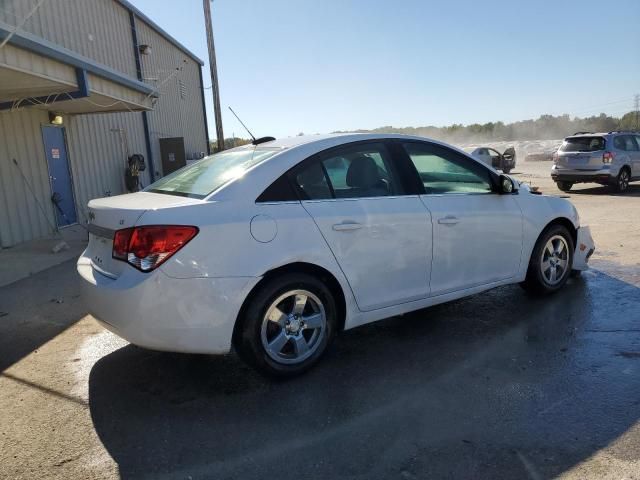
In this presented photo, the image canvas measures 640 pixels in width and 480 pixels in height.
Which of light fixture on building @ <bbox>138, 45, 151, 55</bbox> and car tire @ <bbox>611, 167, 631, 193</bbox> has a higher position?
light fixture on building @ <bbox>138, 45, 151, 55</bbox>

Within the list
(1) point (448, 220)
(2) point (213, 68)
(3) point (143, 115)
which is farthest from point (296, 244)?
(2) point (213, 68)

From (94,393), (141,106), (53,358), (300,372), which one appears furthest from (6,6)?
(300,372)

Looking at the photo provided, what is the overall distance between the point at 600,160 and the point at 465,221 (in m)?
12.1

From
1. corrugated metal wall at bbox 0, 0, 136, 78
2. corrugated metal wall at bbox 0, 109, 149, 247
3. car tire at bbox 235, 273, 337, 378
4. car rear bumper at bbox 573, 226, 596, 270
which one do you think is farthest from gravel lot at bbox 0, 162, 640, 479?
corrugated metal wall at bbox 0, 0, 136, 78

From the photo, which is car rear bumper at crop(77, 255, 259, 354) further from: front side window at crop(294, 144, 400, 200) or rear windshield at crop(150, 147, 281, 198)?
front side window at crop(294, 144, 400, 200)

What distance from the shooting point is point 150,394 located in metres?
3.30

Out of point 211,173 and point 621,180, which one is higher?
point 211,173

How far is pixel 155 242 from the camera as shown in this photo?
9.76 feet

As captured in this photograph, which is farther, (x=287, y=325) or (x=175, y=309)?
(x=287, y=325)

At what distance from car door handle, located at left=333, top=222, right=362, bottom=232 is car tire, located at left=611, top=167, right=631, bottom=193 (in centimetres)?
1318

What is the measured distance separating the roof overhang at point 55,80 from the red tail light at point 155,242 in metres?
3.96

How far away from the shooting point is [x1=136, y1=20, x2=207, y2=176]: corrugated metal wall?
16.3 meters

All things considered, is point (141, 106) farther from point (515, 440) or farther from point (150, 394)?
point (515, 440)

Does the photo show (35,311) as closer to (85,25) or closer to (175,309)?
(175,309)
